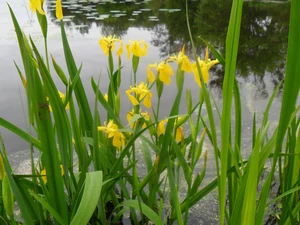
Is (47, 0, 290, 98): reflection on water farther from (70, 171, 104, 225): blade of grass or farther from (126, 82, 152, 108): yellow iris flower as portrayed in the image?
(70, 171, 104, 225): blade of grass

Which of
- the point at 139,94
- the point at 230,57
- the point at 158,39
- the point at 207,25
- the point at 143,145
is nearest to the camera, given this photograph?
the point at 230,57

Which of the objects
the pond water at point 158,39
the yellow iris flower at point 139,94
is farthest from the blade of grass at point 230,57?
the pond water at point 158,39

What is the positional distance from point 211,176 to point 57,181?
0.78 metres

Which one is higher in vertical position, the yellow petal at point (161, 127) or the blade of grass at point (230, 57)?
the blade of grass at point (230, 57)

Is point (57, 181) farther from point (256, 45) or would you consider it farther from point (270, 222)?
point (256, 45)

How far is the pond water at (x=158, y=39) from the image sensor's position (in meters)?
2.02

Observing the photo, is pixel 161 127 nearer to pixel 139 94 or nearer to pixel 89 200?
pixel 139 94

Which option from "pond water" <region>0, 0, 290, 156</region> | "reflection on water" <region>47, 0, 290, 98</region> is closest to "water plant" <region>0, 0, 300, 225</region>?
"pond water" <region>0, 0, 290, 156</region>

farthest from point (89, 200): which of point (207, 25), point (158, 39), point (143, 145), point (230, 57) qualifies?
point (207, 25)

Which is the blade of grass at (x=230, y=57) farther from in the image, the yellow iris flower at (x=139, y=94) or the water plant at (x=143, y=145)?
the yellow iris flower at (x=139, y=94)

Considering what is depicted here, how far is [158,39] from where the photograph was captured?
11.2ft

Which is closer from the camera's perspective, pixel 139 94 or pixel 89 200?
pixel 89 200

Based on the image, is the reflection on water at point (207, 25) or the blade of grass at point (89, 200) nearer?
the blade of grass at point (89, 200)

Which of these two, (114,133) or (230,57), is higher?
(230,57)
